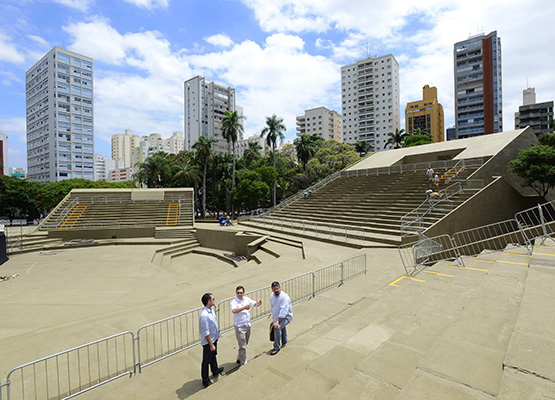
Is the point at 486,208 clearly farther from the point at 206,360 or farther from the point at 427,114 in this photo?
the point at 427,114

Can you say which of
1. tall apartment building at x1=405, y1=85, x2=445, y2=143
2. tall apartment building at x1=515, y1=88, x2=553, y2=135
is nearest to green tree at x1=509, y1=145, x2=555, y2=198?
tall apartment building at x1=515, y1=88, x2=553, y2=135

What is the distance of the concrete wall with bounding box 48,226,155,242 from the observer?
24.8m

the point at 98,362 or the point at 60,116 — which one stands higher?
the point at 60,116

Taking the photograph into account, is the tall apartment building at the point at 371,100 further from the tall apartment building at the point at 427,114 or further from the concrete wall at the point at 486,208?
the concrete wall at the point at 486,208

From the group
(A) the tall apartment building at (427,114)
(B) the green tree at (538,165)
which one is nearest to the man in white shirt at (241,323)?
(B) the green tree at (538,165)

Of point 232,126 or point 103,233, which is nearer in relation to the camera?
point 103,233

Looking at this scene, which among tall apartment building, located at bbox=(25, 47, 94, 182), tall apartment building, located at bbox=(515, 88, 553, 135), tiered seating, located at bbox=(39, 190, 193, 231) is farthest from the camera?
tall apartment building, located at bbox=(25, 47, 94, 182)

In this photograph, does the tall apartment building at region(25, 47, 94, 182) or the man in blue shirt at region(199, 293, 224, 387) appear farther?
the tall apartment building at region(25, 47, 94, 182)

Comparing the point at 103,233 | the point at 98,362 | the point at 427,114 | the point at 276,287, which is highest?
the point at 427,114

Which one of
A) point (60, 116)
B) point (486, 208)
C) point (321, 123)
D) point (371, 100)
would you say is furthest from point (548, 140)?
point (60, 116)

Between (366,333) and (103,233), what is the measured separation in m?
26.1

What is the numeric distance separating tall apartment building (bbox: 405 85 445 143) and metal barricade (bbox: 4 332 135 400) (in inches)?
4416

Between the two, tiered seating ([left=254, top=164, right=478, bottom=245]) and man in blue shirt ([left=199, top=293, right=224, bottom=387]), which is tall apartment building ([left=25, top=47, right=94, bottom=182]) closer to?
tiered seating ([left=254, top=164, right=478, bottom=245])

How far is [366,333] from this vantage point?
580 centimetres
